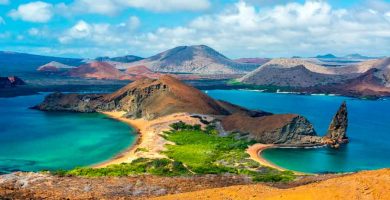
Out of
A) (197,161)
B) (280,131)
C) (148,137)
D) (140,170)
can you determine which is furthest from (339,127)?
(140,170)

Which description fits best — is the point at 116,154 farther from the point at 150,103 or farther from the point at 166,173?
the point at 150,103

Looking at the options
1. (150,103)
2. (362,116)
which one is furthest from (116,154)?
(362,116)

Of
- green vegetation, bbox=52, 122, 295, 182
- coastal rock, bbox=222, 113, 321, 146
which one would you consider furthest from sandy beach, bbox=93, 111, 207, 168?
coastal rock, bbox=222, 113, 321, 146

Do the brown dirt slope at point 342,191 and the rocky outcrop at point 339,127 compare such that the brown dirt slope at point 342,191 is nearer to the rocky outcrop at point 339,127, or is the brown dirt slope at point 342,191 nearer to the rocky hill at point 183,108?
the rocky hill at point 183,108

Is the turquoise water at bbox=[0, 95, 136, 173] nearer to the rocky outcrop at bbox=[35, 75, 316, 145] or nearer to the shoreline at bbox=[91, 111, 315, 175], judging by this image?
the shoreline at bbox=[91, 111, 315, 175]

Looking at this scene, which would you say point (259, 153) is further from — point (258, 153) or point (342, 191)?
point (342, 191)

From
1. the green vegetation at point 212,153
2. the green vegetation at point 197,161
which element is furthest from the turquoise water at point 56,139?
the green vegetation at point 212,153

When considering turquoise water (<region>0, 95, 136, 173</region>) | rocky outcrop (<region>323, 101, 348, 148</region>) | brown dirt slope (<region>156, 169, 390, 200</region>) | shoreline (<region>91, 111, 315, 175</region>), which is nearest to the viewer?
brown dirt slope (<region>156, 169, 390, 200</region>)
